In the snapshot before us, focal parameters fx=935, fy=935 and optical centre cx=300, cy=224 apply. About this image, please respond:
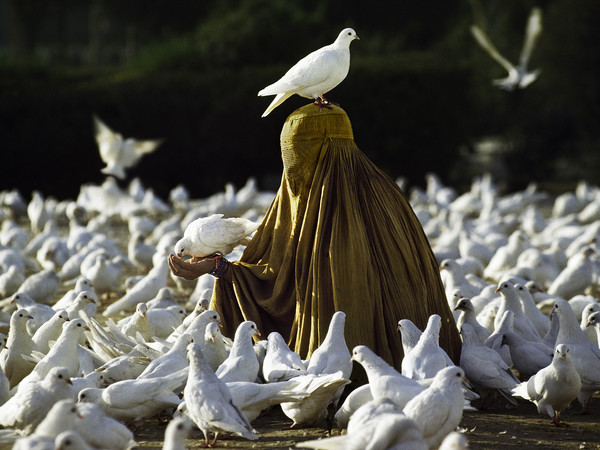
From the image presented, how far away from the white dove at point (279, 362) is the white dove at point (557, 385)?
1.53 m

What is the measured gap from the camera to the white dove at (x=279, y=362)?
5.94 metres

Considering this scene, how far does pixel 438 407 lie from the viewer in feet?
16.4

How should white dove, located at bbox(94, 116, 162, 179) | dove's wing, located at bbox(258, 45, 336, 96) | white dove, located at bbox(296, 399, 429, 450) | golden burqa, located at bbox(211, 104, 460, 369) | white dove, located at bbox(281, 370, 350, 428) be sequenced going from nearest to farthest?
1. white dove, located at bbox(296, 399, 429, 450)
2. white dove, located at bbox(281, 370, 350, 428)
3. golden burqa, located at bbox(211, 104, 460, 369)
4. dove's wing, located at bbox(258, 45, 336, 96)
5. white dove, located at bbox(94, 116, 162, 179)

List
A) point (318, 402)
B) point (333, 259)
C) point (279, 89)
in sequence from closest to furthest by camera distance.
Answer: point (318, 402) → point (333, 259) → point (279, 89)

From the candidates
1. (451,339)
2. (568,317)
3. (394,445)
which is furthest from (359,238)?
(394,445)

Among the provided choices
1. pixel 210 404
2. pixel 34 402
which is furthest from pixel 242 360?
pixel 34 402

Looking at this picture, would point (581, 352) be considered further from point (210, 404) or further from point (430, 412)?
point (210, 404)

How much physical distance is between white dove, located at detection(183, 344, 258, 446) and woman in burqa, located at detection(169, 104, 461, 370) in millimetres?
1150

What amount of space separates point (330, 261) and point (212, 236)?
0.98 meters

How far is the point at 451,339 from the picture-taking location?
678 centimetres

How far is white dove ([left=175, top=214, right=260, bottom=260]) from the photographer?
690 cm

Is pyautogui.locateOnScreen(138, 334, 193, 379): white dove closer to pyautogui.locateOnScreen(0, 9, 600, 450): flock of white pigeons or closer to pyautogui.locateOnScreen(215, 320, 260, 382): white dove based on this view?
pyautogui.locateOnScreen(0, 9, 600, 450): flock of white pigeons

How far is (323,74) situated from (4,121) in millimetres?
16005

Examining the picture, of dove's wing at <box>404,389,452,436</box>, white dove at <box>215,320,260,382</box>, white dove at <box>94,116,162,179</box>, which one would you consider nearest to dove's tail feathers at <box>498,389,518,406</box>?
dove's wing at <box>404,389,452,436</box>
